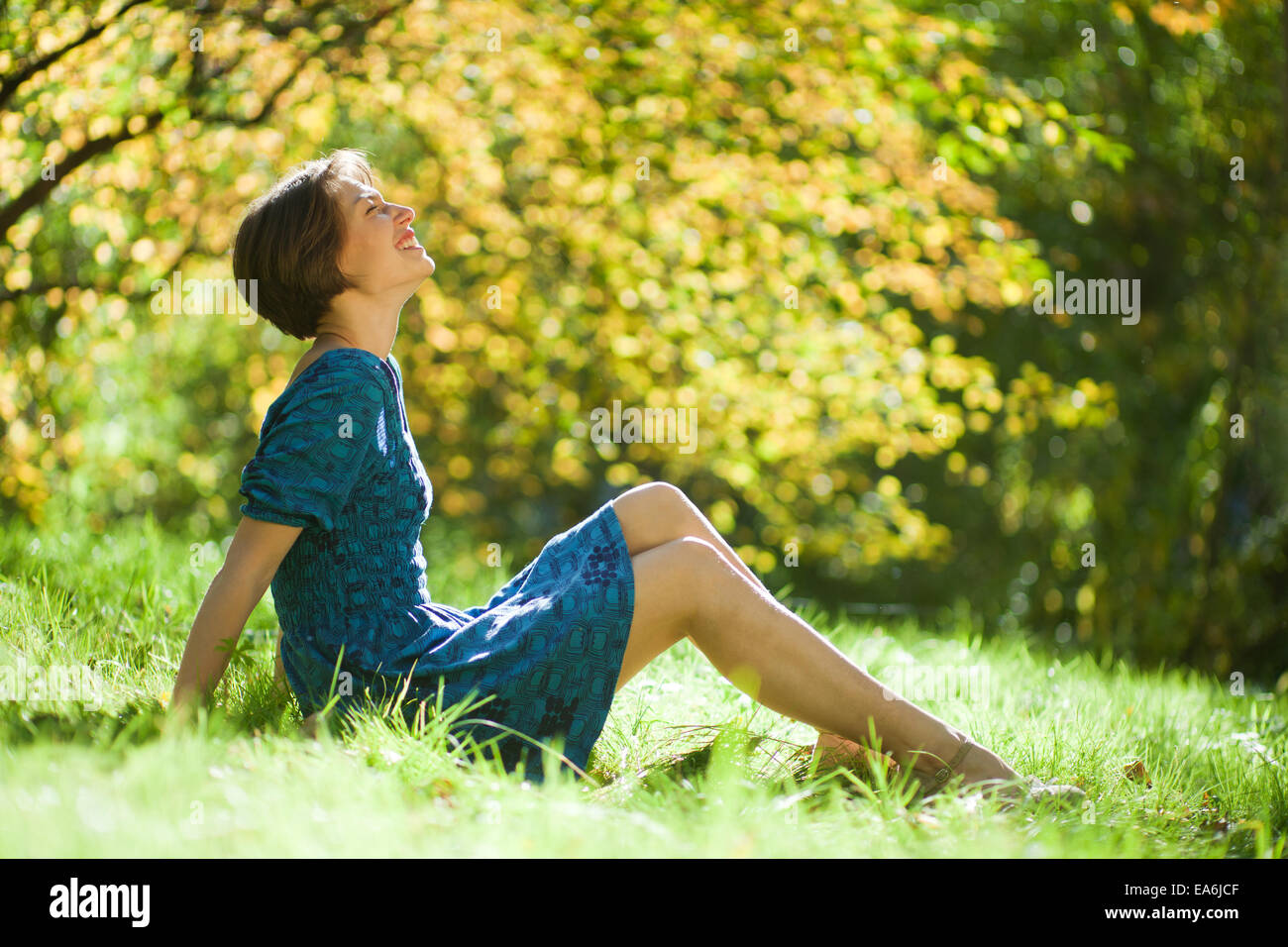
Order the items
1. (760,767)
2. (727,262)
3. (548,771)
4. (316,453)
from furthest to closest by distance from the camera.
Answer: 1. (727,262)
2. (760,767)
3. (316,453)
4. (548,771)

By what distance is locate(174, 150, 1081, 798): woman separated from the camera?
214cm

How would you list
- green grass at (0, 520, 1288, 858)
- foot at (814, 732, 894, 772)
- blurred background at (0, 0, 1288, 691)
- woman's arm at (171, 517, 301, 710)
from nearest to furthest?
green grass at (0, 520, 1288, 858) → woman's arm at (171, 517, 301, 710) → foot at (814, 732, 894, 772) → blurred background at (0, 0, 1288, 691)

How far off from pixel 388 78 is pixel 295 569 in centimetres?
333

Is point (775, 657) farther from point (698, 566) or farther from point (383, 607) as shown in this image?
point (383, 607)

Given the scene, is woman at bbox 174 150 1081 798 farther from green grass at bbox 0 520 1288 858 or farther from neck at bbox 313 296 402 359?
green grass at bbox 0 520 1288 858

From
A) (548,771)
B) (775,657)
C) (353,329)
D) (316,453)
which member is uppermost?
(353,329)

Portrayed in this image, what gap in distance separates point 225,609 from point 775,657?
1.14 metres

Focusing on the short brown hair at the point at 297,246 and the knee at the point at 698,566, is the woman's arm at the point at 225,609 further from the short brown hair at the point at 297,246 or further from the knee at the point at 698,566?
the knee at the point at 698,566

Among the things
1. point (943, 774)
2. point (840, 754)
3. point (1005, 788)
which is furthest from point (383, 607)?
point (1005, 788)

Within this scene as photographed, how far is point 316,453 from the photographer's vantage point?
214 cm

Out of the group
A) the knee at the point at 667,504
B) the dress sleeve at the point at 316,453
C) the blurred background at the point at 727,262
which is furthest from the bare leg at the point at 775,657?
the blurred background at the point at 727,262

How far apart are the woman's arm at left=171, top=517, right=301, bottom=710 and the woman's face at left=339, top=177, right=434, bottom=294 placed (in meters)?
0.66

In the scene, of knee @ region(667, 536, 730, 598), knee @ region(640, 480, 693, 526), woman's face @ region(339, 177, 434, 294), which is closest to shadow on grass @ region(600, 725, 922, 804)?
knee @ region(667, 536, 730, 598)
